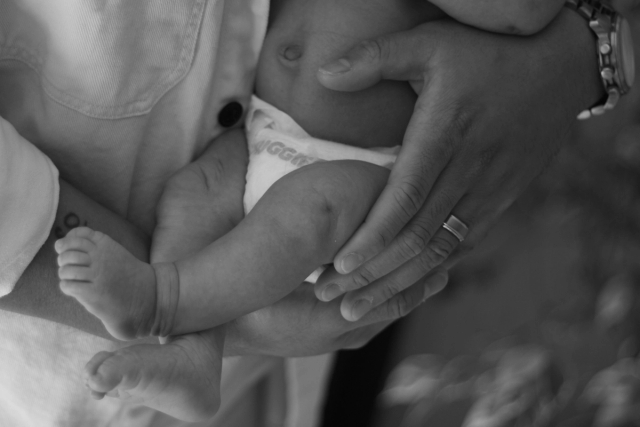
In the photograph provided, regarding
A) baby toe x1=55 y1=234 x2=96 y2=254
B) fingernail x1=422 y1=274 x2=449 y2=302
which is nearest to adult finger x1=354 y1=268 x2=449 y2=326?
fingernail x1=422 y1=274 x2=449 y2=302

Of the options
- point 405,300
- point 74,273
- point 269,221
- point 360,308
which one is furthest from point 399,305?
point 74,273

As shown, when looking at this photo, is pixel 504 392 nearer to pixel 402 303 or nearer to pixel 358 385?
pixel 358 385

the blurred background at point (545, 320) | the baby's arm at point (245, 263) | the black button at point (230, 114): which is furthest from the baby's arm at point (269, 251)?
the blurred background at point (545, 320)

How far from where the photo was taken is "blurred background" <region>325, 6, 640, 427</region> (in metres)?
1.53

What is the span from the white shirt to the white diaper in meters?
0.07

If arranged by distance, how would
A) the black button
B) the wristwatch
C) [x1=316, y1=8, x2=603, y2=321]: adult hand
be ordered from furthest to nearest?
1. the wristwatch
2. the black button
3. [x1=316, y1=8, x2=603, y2=321]: adult hand

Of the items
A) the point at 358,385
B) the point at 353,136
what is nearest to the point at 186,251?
the point at 353,136

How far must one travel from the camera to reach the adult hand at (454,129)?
89 centimetres

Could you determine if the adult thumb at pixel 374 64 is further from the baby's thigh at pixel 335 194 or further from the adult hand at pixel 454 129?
the baby's thigh at pixel 335 194

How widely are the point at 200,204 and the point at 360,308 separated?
11.9 inches

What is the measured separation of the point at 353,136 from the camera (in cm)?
99

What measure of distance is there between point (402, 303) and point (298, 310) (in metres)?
0.19

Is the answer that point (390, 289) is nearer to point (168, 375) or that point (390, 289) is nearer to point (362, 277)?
point (362, 277)

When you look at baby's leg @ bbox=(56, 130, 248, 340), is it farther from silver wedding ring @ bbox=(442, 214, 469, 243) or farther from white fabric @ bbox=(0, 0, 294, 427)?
silver wedding ring @ bbox=(442, 214, 469, 243)
